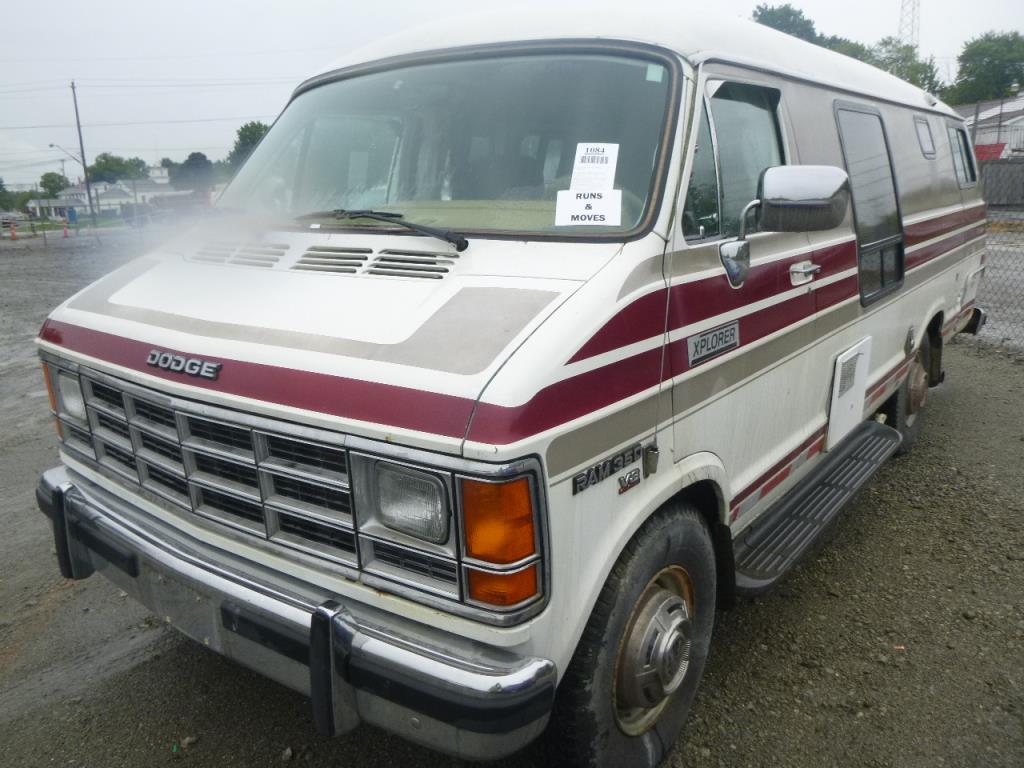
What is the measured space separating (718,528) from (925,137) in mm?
3805

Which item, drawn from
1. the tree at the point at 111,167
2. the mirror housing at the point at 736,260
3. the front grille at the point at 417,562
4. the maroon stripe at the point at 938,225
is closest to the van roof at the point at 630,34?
the mirror housing at the point at 736,260

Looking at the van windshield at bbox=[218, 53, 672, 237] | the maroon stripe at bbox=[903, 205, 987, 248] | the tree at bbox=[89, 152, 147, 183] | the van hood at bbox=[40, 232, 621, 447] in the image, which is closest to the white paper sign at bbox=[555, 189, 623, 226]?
the van windshield at bbox=[218, 53, 672, 237]

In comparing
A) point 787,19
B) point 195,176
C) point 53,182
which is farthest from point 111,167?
point 195,176

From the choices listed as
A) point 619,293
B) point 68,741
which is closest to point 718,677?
point 619,293

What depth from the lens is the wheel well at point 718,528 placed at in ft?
8.89

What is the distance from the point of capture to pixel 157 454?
2535 millimetres

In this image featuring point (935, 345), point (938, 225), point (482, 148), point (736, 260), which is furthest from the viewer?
point (935, 345)

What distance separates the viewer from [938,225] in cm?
521

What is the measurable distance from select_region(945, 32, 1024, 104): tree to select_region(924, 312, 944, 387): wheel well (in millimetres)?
70317

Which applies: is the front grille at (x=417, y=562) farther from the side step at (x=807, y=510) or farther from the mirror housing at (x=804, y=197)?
the mirror housing at (x=804, y=197)

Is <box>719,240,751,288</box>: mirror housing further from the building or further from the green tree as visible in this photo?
the green tree

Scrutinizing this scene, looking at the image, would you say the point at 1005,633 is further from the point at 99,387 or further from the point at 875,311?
the point at 99,387

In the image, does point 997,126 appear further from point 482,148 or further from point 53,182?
point 53,182

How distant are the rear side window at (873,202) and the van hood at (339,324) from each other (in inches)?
83.9
